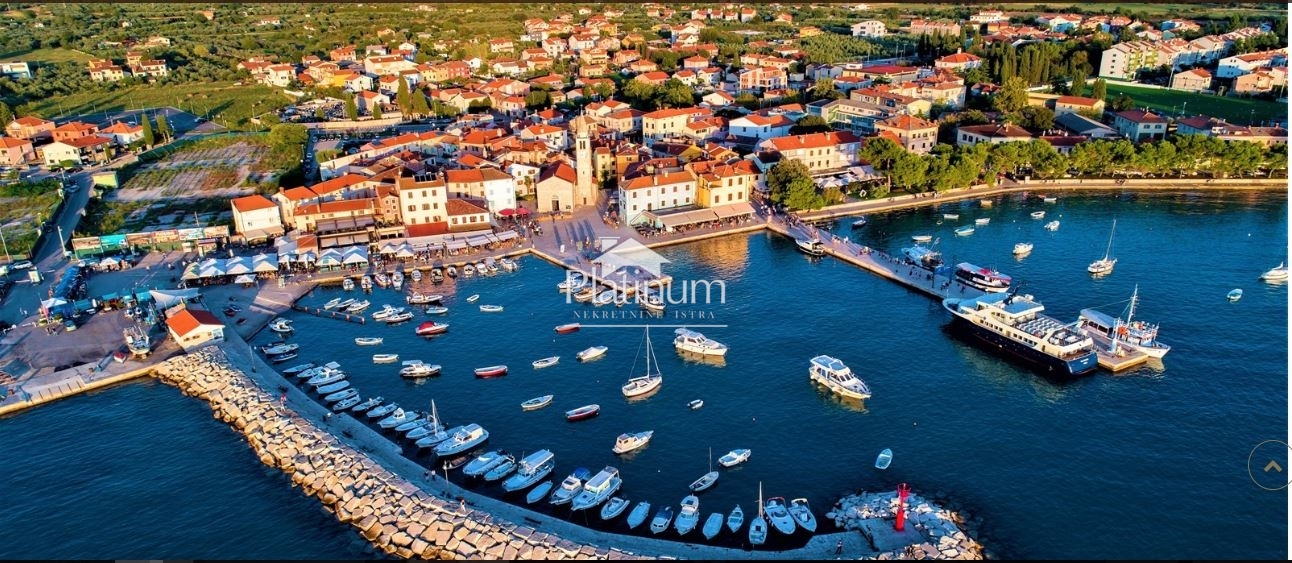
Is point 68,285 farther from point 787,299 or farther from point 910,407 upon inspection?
point 910,407

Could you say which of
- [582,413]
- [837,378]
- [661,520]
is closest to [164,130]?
[582,413]

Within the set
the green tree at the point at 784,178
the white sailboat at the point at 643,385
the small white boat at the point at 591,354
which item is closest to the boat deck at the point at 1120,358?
the white sailboat at the point at 643,385

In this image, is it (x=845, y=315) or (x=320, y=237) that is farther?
(x=320, y=237)

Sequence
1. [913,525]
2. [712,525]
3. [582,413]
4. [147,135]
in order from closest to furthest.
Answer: [913,525]
[712,525]
[582,413]
[147,135]

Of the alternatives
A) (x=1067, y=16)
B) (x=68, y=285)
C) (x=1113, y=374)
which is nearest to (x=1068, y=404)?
(x=1113, y=374)

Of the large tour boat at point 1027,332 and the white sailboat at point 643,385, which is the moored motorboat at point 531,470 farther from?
the large tour boat at point 1027,332

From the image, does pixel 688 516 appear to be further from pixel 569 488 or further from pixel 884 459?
pixel 884 459

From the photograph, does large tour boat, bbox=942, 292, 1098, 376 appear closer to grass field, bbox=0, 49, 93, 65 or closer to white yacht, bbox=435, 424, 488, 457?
white yacht, bbox=435, 424, 488, 457
